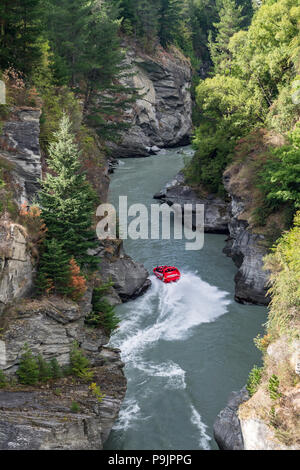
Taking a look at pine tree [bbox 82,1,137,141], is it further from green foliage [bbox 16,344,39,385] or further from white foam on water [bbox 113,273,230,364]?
green foliage [bbox 16,344,39,385]

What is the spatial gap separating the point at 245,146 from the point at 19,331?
20945 millimetres

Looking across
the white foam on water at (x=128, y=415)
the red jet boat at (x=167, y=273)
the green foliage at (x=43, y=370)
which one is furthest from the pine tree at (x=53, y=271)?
the red jet boat at (x=167, y=273)

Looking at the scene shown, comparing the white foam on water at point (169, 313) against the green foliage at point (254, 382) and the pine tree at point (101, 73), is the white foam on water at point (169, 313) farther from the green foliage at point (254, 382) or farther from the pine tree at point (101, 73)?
the pine tree at point (101, 73)

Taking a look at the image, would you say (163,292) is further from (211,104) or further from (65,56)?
(65,56)

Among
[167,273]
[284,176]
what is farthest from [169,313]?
[284,176]

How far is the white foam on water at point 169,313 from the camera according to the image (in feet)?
63.4

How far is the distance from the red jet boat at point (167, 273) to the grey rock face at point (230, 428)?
11.1 m

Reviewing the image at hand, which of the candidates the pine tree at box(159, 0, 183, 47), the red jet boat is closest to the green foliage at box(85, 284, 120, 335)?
the red jet boat

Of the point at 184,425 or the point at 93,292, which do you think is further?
the point at 93,292

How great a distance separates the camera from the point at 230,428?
13.0 m

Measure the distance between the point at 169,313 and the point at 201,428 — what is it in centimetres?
810

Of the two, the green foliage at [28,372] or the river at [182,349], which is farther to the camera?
the river at [182,349]

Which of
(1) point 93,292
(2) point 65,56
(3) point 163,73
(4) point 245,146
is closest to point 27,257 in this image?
(1) point 93,292

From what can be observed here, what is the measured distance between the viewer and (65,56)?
30.6 metres
